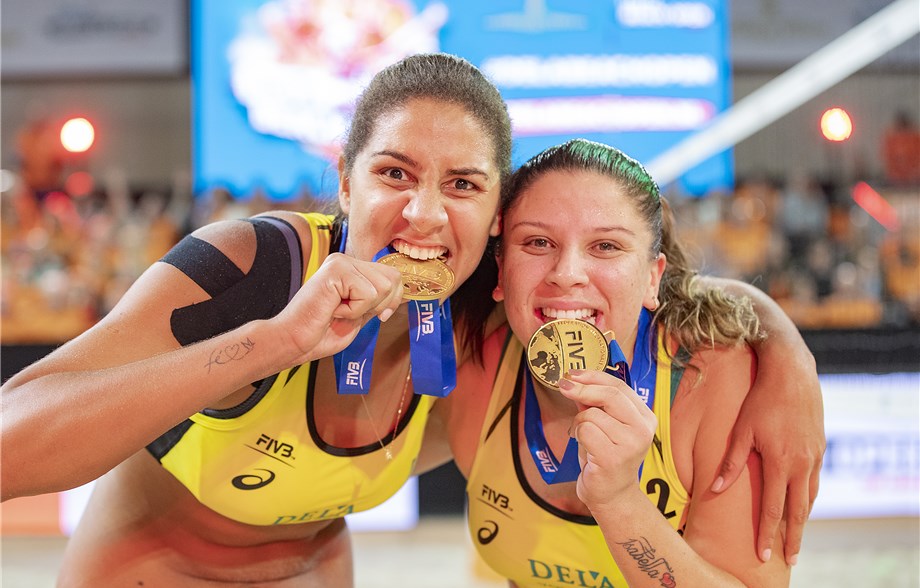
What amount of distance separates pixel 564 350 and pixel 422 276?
0.34m

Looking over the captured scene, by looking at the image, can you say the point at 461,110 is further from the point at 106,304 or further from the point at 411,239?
the point at 106,304

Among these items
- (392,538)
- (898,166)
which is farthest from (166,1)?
(898,166)

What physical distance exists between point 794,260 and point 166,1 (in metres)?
6.84

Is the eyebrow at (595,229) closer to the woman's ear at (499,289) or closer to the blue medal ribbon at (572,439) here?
the woman's ear at (499,289)

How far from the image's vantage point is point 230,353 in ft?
5.01

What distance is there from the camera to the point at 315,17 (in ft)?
28.7

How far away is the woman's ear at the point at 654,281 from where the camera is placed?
1.99 m

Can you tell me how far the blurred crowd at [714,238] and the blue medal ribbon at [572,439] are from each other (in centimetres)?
443

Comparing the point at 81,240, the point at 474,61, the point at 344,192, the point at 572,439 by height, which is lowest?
the point at 81,240

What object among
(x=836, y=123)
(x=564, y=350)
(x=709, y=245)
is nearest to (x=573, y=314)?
(x=564, y=350)

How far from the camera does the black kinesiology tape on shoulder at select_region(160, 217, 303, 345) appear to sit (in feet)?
5.61

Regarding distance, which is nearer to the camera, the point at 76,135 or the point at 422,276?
the point at 422,276

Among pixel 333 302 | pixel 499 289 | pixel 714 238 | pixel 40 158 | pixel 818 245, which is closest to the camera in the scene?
pixel 333 302

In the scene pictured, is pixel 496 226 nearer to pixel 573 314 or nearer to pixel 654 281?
pixel 573 314
